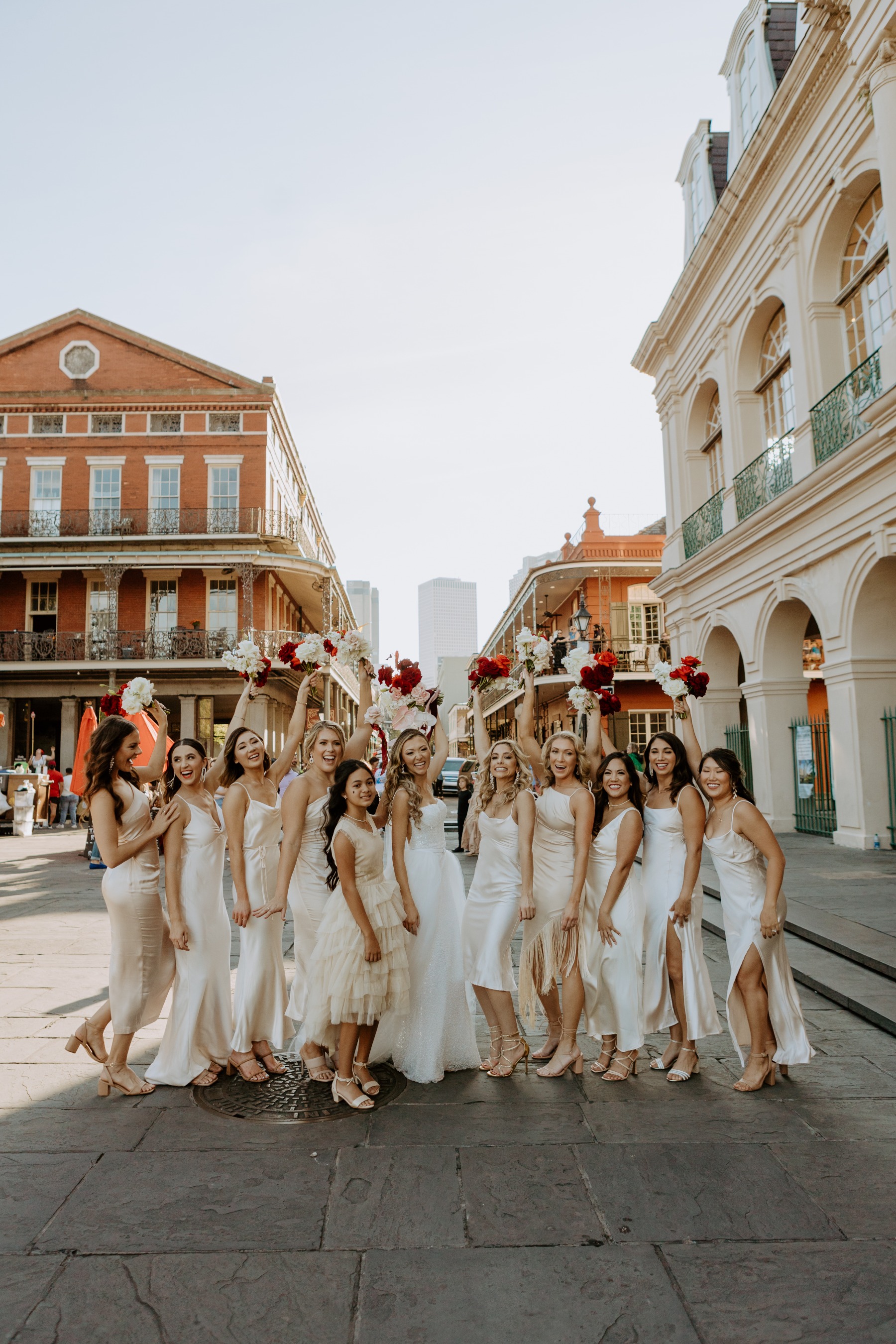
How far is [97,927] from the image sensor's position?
862cm

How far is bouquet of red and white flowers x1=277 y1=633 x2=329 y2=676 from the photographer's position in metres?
5.52

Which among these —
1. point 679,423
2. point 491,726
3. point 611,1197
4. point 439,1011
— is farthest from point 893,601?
point 491,726

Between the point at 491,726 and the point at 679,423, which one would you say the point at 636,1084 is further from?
the point at 491,726

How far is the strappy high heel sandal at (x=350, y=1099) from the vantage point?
408 centimetres

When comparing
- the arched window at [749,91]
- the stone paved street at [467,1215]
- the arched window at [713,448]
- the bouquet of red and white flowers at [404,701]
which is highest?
the arched window at [749,91]

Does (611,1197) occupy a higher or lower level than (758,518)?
lower

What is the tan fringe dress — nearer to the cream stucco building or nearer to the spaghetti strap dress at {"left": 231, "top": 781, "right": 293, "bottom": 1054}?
the spaghetti strap dress at {"left": 231, "top": 781, "right": 293, "bottom": 1054}

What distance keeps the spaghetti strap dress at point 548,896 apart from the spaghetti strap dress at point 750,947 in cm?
75

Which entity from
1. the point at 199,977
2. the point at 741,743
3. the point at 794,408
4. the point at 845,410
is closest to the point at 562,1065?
the point at 199,977

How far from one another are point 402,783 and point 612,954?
139cm

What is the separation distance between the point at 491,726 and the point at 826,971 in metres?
46.7

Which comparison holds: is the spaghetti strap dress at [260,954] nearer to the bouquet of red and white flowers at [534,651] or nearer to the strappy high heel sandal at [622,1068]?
the strappy high heel sandal at [622,1068]

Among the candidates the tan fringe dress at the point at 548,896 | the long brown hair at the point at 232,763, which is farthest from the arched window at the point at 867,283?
the long brown hair at the point at 232,763

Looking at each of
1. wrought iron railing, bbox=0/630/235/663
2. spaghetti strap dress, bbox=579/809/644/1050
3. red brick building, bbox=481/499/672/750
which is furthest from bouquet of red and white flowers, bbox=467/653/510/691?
wrought iron railing, bbox=0/630/235/663
